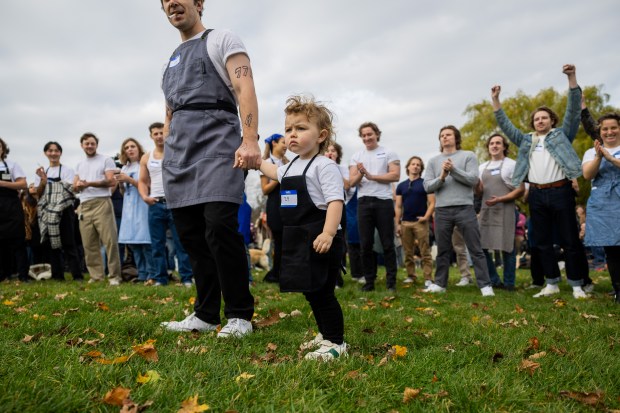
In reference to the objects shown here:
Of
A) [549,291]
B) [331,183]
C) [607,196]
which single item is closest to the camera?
[331,183]

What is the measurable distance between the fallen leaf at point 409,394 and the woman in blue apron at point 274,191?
397cm

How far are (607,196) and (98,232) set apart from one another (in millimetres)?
7749

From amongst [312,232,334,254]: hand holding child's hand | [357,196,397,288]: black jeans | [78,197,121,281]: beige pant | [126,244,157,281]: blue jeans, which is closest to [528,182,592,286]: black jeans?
[357,196,397,288]: black jeans

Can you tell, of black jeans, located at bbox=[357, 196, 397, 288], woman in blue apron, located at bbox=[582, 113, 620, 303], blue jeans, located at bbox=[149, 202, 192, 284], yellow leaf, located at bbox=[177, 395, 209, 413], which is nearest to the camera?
yellow leaf, located at bbox=[177, 395, 209, 413]

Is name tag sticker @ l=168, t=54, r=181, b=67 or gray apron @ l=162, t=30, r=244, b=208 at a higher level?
name tag sticker @ l=168, t=54, r=181, b=67

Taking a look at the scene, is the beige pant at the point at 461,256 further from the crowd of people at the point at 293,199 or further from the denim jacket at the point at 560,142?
the denim jacket at the point at 560,142

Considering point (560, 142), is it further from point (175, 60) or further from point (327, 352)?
point (175, 60)

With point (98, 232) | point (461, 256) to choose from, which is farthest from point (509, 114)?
point (98, 232)

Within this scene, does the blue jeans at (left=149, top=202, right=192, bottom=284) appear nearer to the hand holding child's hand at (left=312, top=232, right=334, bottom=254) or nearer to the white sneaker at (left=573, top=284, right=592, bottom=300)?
the hand holding child's hand at (left=312, top=232, right=334, bottom=254)

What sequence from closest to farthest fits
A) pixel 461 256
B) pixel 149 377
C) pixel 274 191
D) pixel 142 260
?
pixel 149 377 → pixel 274 191 → pixel 142 260 → pixel 461 256

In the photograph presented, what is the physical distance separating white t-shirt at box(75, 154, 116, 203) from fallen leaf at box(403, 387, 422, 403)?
23.4ft

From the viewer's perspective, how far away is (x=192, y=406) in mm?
1967

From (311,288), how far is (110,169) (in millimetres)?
6329

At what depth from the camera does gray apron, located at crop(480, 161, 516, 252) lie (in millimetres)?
7637
